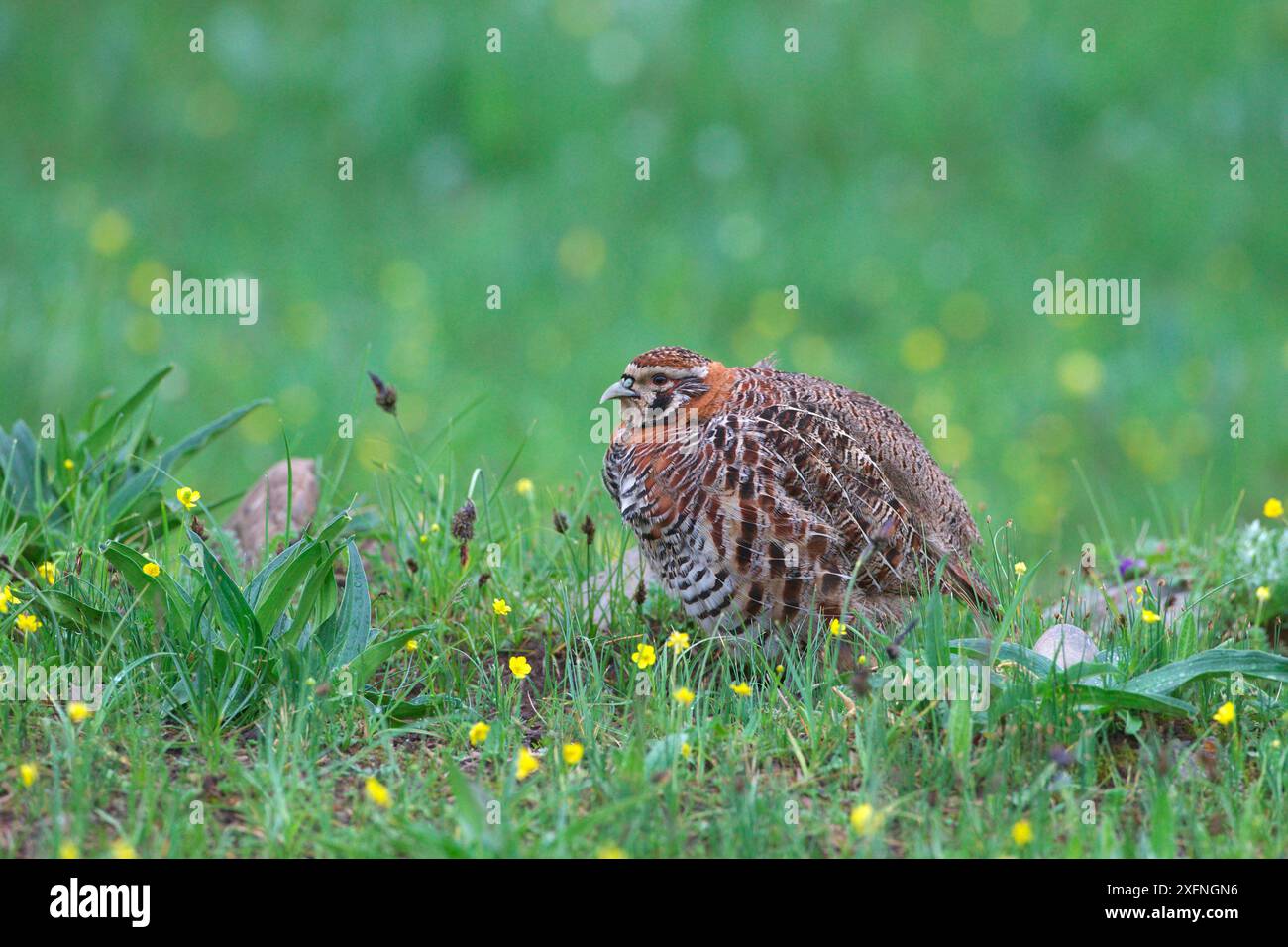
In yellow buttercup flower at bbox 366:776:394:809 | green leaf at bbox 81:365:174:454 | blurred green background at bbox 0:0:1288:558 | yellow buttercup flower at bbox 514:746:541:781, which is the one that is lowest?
yellow buttercup flower at bbox 366:776:394:809

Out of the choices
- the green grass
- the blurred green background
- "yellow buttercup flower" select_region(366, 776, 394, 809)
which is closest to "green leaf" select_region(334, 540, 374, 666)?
the green grass

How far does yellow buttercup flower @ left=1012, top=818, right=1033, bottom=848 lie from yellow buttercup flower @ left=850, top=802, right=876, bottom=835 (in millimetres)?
366

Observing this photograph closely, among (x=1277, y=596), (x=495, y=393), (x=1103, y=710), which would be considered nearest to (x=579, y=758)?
(x=1103, y=710)

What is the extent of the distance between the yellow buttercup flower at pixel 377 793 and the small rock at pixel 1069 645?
7.02ft

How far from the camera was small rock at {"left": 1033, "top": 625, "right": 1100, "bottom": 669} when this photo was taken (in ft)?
15.9

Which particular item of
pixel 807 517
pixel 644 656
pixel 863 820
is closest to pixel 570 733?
pixel 644 656

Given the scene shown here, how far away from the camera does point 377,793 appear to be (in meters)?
3.93

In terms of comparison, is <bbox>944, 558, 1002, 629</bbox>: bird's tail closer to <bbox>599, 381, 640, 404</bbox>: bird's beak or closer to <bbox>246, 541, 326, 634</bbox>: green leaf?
<bbox>599, 381, 640, 404</bbox>: bird's beak

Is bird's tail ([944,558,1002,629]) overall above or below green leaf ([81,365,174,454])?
below

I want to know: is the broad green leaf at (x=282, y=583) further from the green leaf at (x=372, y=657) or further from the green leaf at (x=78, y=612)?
the green leaf at (x=78, y=612)

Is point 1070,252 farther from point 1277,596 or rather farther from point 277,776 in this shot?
point 277,776

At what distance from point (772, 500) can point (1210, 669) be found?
154cm

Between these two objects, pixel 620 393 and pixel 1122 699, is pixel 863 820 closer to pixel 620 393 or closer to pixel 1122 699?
pixel 1122 699

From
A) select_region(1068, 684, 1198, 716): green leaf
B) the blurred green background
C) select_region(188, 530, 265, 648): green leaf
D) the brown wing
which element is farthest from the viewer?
the blurred green background
